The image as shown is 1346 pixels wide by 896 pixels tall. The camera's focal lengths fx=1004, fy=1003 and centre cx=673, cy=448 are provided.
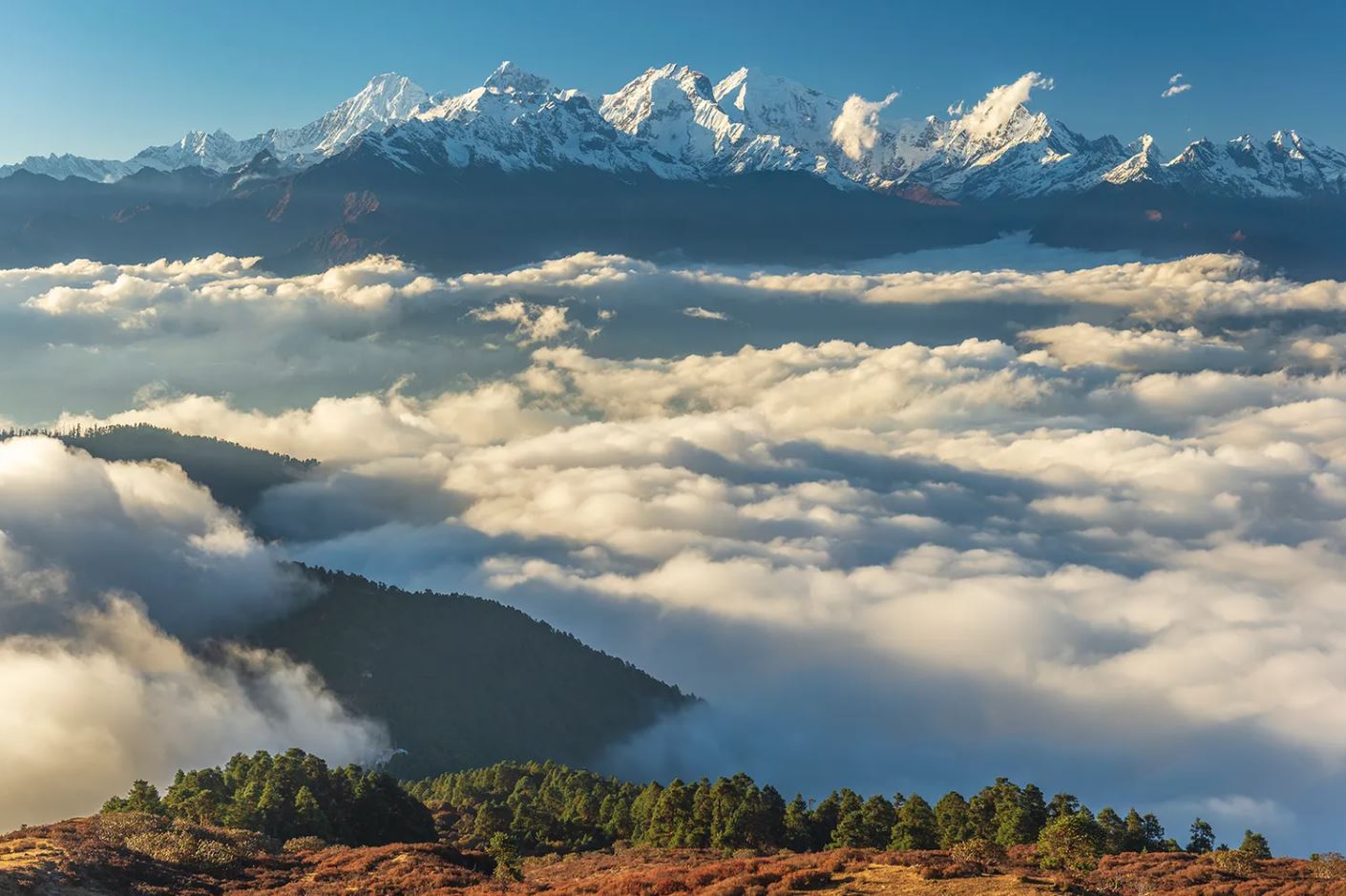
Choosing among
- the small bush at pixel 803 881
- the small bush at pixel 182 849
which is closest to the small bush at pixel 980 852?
the small bush at pixel 803 881

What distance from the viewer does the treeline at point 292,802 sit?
123 metres

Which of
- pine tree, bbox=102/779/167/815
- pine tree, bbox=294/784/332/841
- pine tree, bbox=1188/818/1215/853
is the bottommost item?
pine tree, bbox=1188/818/1215/853

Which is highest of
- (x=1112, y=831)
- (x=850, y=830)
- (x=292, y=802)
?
(x=292, y=802)

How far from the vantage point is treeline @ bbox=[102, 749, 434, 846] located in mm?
122688

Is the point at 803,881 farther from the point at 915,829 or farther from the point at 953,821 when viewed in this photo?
the point at 953,821

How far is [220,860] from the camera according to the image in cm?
8638

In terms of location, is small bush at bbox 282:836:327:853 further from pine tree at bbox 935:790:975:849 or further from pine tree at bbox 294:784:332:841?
pine tree at bbox 935:790:975:849

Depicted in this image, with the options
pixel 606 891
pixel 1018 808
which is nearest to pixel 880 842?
pixel 1018 808

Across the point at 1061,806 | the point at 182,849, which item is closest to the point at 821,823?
the point at 1061,806

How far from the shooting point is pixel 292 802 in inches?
5084

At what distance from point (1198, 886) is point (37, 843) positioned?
3448 inches

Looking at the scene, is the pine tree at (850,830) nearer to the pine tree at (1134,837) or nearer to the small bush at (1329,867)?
the pine tree at (1134,837)

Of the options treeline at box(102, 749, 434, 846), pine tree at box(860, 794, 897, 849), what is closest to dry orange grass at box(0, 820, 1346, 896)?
treeline at box(102, 749, 434, 846)

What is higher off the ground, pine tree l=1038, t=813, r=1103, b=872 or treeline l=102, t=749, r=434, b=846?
treeline l=102, t=749, r=434, b=846
